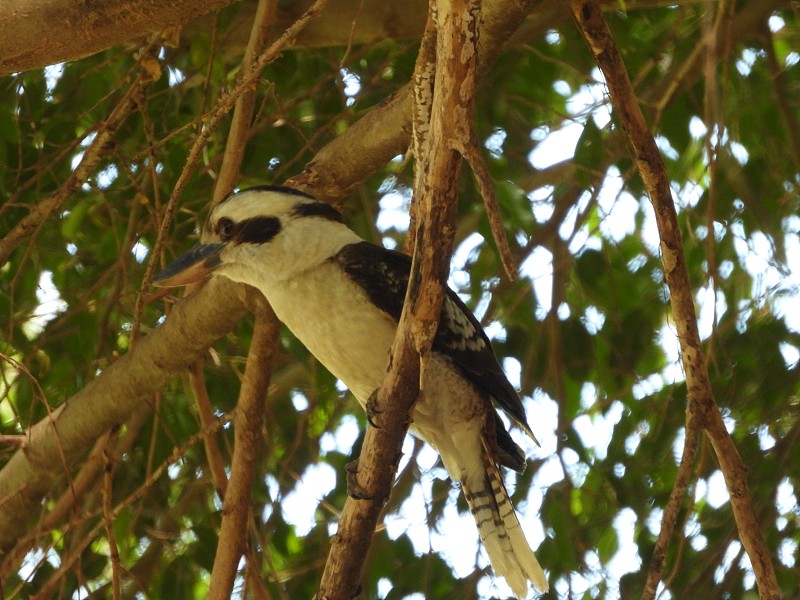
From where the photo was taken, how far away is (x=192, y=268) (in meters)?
2.25

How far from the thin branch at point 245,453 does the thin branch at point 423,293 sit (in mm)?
470

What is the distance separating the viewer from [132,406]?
8.35 feet

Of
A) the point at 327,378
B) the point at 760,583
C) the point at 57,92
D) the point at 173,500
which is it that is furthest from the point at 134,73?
the point at 760,583

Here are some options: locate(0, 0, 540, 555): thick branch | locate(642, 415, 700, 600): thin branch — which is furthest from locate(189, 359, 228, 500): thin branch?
locate(642, 415, 700, 600): thin branch

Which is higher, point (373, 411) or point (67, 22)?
point (67, 22)

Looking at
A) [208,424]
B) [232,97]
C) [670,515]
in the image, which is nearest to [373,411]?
[670,515]

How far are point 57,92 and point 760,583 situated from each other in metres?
2.42

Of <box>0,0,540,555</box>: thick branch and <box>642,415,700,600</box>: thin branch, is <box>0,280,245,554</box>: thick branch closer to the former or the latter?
<box>0,0,540,555</box>: thick branch

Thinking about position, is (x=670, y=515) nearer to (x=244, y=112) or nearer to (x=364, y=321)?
(x=364, y=321)

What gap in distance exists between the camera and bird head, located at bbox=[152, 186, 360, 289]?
224 centimetres

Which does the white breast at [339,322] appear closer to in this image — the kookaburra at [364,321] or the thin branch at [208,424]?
the kookaburra at [364,321]

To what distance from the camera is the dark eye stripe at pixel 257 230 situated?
7.48 feet

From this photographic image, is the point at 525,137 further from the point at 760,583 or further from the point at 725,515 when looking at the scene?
the point at 760,583

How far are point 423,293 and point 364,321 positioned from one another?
0.66 metres
